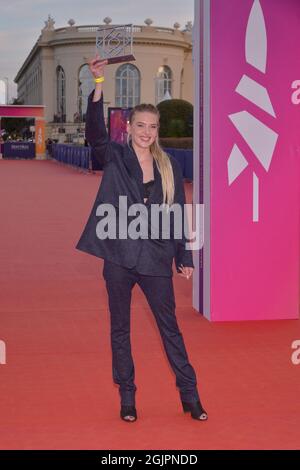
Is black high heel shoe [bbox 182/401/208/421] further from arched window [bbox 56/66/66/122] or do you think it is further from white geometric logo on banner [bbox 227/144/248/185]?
arched window [bbox 56/66/66/122]

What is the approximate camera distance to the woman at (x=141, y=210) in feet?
15.0

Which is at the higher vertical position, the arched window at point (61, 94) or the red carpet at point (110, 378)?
the arched window at point (61, 94)

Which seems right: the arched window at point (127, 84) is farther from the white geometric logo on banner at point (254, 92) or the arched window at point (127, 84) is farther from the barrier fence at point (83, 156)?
the white geometric logo on banner at point (254, 92)

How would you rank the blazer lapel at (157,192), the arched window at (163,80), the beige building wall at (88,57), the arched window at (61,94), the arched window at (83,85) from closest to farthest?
the blazer lapel at (157,192), the beige building wall at (88,57), the arched window at (83,85), the arched window at (163,80), the arched window at (61,94)

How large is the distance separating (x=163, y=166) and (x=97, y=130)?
41 cm

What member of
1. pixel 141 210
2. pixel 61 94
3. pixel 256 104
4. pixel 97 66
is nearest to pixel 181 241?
pixel 141 210

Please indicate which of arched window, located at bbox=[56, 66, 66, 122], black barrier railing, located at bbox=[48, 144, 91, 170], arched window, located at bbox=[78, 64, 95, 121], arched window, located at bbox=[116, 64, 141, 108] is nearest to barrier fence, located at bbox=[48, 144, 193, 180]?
black barrier railing, located at bbox=[48, 144, 91, 170]

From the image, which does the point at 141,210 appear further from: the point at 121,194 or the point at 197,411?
the point at 197,411

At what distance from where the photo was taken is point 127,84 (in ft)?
308

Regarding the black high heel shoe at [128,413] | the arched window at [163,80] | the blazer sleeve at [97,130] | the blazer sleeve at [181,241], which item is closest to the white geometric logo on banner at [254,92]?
the blazer sleeve at [181,241]

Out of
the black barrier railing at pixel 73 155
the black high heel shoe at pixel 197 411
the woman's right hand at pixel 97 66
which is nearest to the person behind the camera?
the woman's right hand at pixel 97 66

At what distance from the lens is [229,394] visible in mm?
5379

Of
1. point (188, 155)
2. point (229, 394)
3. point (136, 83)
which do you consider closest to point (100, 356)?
point (229, 394)

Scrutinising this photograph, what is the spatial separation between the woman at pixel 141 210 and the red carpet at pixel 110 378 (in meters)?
0.39
